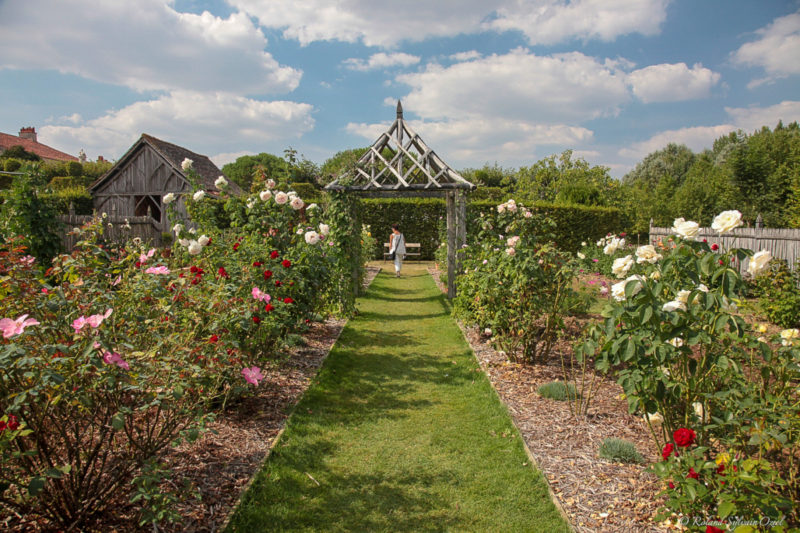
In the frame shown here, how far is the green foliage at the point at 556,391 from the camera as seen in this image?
14.1ft

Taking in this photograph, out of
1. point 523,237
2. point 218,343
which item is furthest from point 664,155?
point 218,343

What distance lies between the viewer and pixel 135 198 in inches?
1027

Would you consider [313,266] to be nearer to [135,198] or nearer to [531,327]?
[531,327]

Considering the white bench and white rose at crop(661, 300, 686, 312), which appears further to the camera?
the white bench

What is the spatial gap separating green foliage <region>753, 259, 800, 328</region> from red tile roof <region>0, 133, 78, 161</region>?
50.3 metres

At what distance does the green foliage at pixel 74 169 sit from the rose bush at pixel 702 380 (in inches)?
1760

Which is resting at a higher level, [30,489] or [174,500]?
[30,489]

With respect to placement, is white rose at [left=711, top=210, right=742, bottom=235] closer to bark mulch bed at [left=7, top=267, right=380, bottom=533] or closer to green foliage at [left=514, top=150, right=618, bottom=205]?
bark mulch bed at [left=7, top=267, right=380, bottom=533]

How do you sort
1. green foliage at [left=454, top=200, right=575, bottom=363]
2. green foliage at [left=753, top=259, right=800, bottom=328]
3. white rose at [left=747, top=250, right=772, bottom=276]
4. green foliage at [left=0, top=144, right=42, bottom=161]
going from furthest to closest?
green foliage at [left=0, top=144, right=42, bottom=161] < green foliage at [left=753, top=259, right=800, bottom=328] < green foliage at [left=454, top=200, right=575, bottom=363] < white rose at [left=747, top=250, right=772, bottom=276]

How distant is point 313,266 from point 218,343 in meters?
2.52

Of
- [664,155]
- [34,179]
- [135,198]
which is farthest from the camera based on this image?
[664,155]

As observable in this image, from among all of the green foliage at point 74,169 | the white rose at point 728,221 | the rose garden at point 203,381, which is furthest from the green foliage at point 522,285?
the green foliage at point 74,169

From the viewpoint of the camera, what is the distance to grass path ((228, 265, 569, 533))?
2.71 meters

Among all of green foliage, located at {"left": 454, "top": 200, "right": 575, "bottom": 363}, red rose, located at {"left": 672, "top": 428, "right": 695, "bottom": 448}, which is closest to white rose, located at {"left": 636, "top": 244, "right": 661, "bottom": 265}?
red rose, located at {"left": 672, "top": 428, "right": 695, "bottom": 448}
